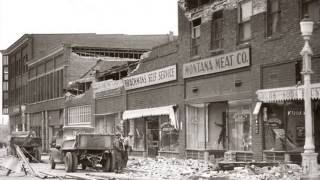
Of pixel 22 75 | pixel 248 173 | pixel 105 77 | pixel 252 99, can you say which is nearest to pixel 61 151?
pixel 252 99

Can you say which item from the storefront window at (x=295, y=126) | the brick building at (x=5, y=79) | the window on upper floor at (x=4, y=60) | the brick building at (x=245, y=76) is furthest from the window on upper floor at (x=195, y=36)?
the window on upper floor at (x=4, y=60)

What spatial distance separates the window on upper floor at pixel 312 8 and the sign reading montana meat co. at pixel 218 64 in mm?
3952

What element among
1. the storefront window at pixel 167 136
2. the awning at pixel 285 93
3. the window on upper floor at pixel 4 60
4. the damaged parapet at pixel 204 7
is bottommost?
the storefront window at pixel 167 136

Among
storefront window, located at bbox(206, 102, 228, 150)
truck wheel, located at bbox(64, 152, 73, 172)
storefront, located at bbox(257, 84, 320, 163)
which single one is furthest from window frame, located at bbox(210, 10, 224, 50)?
truck wheel, located at bbox(64, 152, 73, 172)

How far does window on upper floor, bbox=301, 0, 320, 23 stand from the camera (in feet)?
71.5

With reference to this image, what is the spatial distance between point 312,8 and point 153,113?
47.2 ft

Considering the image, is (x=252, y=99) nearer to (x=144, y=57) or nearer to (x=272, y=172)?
(x=272, y=172)

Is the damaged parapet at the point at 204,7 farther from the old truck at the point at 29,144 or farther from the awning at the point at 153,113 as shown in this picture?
the old truck at the point at 29,144

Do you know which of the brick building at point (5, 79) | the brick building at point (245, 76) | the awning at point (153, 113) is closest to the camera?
the brick building at point (245, 76)

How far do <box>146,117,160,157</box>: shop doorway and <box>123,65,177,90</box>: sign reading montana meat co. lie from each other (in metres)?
2.24

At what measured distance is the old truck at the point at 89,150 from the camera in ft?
87.6

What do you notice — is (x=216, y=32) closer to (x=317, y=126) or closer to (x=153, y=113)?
(x=153, y=113)

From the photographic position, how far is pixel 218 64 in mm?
28062

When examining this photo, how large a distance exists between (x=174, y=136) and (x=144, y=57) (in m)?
6.10
